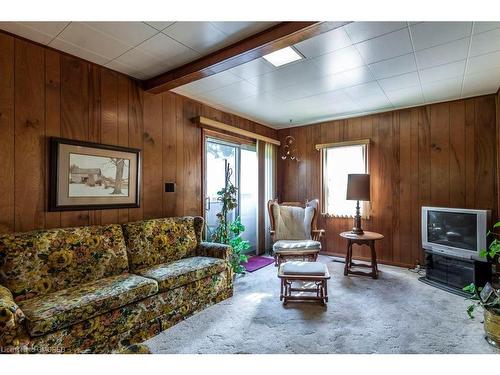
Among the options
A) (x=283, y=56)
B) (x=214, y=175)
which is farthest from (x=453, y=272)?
(x=214, y=175)

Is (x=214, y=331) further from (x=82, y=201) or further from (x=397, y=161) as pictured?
(x=397, y=161)

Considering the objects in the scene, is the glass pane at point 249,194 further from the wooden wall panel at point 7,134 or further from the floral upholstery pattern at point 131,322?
the wooden wall panel at point 7,134

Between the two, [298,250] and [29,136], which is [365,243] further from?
[29,136]

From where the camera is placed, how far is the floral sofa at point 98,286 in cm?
159

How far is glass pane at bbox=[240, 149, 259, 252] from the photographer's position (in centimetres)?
456

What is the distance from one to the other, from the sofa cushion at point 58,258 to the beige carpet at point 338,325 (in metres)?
0.76

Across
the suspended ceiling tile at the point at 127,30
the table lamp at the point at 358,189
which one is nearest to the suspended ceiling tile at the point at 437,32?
the table lamp at the point at 358,189

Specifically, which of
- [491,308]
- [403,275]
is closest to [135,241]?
[491,308]

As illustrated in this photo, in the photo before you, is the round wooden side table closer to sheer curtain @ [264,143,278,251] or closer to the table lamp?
the table lamp

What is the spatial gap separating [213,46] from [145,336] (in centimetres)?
248

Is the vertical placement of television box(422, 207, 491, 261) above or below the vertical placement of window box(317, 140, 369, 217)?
below

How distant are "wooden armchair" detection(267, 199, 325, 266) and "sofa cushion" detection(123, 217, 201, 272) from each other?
1.28m

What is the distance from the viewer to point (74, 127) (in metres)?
2.45

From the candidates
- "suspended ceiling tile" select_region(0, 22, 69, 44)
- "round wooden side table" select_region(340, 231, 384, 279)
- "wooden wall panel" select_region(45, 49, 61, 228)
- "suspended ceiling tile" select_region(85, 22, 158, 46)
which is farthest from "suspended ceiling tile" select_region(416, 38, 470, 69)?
"wooden wall panel" select_region(45, 49, 61, 228)
